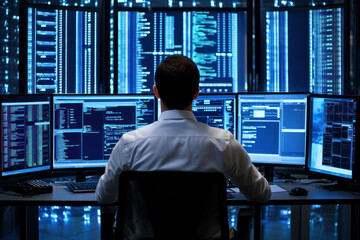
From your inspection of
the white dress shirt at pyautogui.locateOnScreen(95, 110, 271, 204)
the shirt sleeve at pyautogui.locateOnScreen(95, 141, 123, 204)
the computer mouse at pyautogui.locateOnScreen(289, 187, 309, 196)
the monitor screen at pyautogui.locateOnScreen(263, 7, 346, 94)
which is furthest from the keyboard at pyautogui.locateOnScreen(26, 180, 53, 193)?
the monitor screen at pyautogui.locateOnScreen(263, 7, 346, 94)

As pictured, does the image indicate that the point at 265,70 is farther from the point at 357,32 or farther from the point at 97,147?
the point at 97,147

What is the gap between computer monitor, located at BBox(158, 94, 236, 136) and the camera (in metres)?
3.20

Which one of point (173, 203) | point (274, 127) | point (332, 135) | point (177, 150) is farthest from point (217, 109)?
point (173, 203)

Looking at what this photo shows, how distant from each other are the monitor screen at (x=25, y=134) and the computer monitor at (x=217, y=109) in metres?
→ 0.74

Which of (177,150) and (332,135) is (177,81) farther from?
(332,135)

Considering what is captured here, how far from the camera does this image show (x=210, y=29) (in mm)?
4129

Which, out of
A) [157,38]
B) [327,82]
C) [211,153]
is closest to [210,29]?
[157,38]

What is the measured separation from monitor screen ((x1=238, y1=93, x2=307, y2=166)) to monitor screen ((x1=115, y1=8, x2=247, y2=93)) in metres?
0.99

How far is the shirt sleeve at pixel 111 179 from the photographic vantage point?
194 cm

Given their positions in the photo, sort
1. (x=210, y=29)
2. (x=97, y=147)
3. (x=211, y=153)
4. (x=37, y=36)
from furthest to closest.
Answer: (x=210, y=29)
(x=37, y=36)
(x=97, y=147)
(x=211, y=153)

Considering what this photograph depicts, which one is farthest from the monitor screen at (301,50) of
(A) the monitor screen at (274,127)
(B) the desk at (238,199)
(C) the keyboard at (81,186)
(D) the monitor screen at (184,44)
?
(C) the keyboard at (81,186)

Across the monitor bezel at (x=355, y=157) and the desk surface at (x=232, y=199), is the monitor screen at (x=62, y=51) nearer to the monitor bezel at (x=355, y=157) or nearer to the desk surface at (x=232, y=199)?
the desk surface at (x=232, y=199)

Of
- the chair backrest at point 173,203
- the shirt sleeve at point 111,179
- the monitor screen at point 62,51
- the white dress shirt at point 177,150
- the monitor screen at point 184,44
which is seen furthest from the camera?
the monitor screen at point 184,44

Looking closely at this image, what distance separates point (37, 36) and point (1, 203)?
5.42ft
